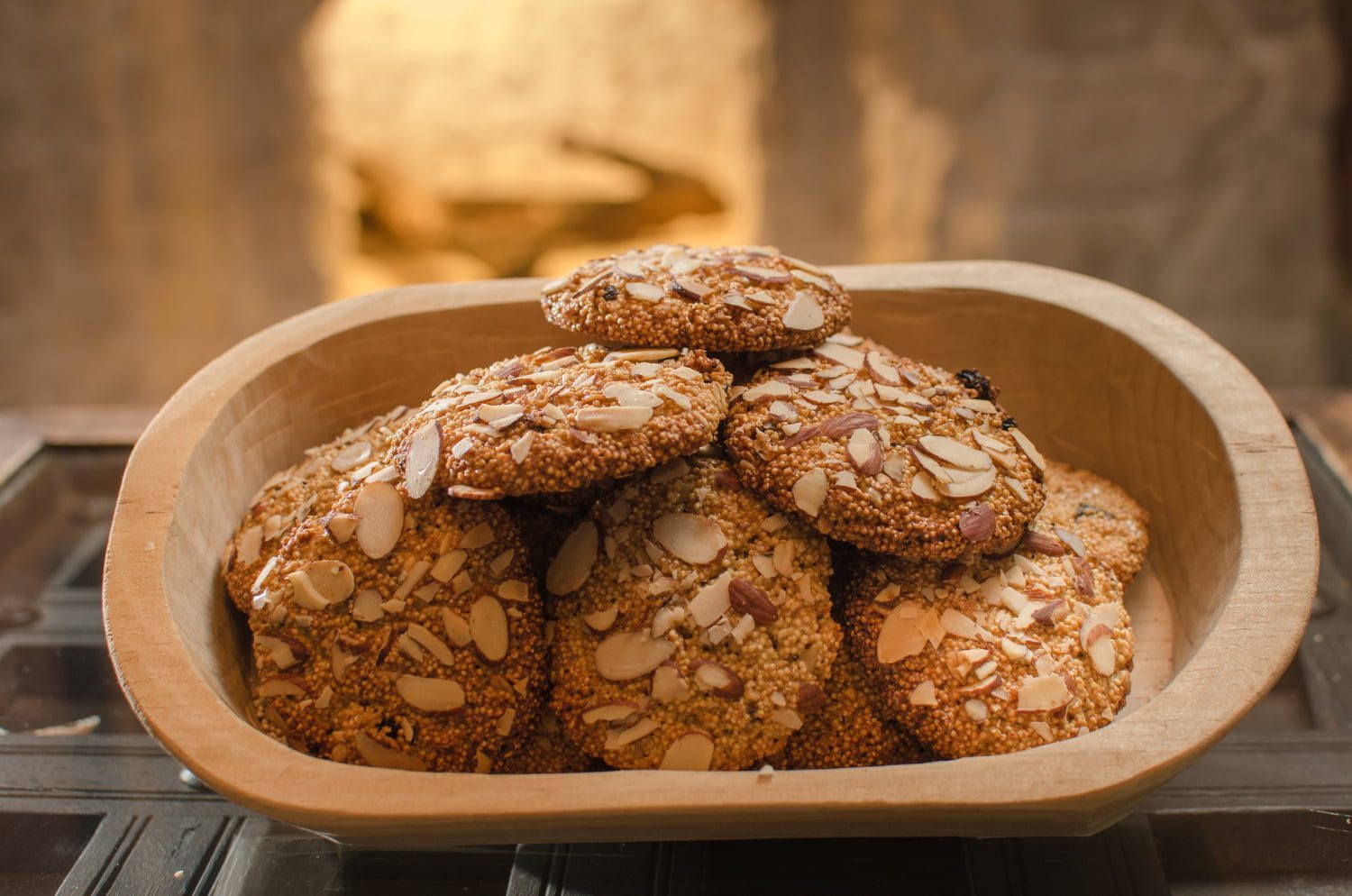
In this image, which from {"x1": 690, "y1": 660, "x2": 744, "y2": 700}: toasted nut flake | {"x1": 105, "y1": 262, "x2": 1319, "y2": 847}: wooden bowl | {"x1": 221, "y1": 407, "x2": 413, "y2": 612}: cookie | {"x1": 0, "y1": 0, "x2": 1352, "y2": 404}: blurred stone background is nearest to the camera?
{"x1": 105, "y1": 262, "x2": 1319, "y2": 847}: wooden bowl

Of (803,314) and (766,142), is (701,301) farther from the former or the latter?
(766,142)

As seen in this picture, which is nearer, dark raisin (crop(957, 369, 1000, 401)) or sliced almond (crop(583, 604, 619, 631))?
sliced almond (crop(583, 604, 619, 631))

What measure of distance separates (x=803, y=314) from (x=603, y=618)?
28 centimetres

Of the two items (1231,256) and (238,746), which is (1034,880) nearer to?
(238,746)

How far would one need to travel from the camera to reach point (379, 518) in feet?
2.57

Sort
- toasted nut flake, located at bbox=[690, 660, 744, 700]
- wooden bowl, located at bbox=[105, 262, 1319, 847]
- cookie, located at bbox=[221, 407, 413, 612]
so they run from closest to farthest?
1. wooden bowl, located at bbox=[105, 262, 1319, 847]
2. toasted nut flake, located at bbox=[690, 660, 744, 700]
3. cookie, located at bbox=[221, 407, 413, 612]

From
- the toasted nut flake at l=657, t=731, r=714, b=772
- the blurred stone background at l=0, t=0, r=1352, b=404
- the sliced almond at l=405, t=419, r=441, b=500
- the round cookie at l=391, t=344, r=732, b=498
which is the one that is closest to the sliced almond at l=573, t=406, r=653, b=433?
the round cookie at l=391, t=344, r=732, b=498

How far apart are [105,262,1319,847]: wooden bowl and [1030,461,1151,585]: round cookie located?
0.09 ft

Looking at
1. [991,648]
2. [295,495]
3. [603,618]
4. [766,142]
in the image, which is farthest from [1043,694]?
[766,142]

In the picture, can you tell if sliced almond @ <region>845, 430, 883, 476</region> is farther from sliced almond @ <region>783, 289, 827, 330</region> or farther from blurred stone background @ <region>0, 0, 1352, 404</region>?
blurred stone background @ <region>0, 0, 1352, 404</region>

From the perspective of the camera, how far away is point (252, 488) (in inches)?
37.2

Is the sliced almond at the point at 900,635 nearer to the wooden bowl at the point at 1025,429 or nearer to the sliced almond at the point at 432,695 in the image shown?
the wooden bowl at the point at 1025,429

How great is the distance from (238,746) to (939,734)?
451mm

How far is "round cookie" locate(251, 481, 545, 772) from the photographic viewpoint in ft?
2.48
